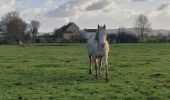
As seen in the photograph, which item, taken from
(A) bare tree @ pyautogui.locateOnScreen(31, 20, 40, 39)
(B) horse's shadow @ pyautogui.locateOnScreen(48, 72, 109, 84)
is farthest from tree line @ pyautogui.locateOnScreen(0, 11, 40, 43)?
(B) horse's shadow @ pyautogui.locateOnScreen(48, 72, 109, 84)

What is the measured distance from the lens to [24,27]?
123 m

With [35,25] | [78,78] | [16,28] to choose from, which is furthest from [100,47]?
[35,25]

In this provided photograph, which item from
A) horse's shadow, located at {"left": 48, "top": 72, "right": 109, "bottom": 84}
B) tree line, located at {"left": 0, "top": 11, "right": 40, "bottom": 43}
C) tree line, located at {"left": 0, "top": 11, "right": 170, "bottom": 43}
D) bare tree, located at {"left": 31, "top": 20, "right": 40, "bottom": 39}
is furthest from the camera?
bare tree, located at {"left": 31, "top": 20, "right": 40, "bottom": 39}

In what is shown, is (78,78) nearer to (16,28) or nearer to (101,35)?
(101,35)

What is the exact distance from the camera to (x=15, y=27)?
12075cm

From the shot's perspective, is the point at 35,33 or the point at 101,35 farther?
the point at 35,33

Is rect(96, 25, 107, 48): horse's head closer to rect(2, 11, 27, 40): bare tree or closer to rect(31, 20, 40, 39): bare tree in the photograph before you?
rect(2, 11, 27, 40): bare tree

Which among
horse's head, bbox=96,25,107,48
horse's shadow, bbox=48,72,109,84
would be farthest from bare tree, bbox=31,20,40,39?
horse's head, bbox=96,25,107,48

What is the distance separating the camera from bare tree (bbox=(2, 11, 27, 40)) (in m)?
117

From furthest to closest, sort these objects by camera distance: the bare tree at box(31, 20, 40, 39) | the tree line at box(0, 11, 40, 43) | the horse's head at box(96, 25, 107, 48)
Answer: the bare tree at box(31, 20, 40, 39), the tree line at box(0, 11, 40, 43), the horse's head at box(96, 25, 107, 48)

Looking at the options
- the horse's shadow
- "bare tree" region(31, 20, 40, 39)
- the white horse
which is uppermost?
"bare tree" region(31, 20, 40, 39)

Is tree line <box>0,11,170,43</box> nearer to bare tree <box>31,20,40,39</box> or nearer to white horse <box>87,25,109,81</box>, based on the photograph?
bare tree <box>31,20,40,39</box>

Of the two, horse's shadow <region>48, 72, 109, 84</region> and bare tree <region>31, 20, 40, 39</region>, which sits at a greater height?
bare tree <region>31, 20, 40, 39</region>

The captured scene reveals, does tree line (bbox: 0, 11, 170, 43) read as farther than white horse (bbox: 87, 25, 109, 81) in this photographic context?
Yes
